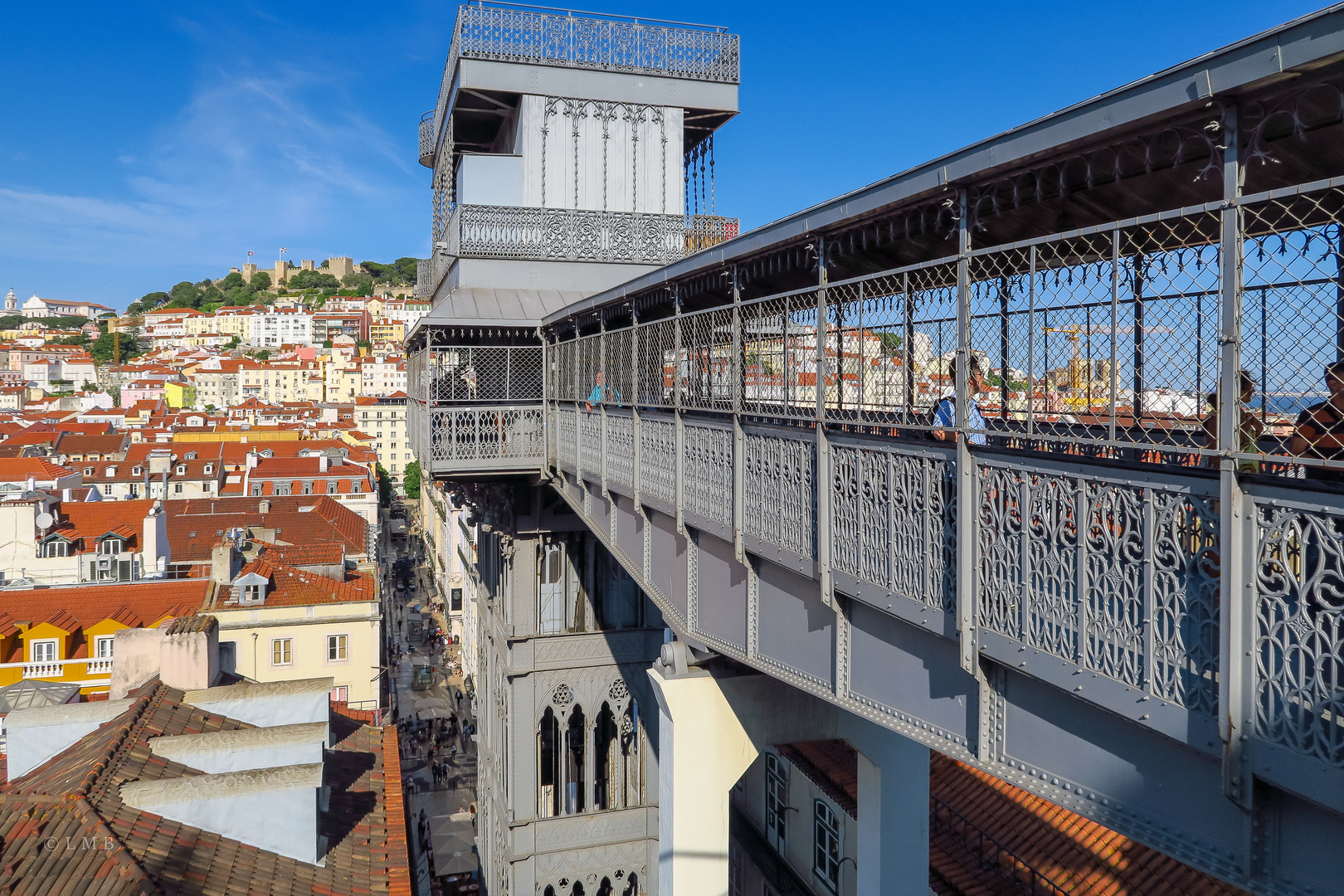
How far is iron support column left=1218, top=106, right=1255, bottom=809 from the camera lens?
2.67 metres

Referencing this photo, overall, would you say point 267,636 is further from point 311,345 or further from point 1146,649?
point 311,345

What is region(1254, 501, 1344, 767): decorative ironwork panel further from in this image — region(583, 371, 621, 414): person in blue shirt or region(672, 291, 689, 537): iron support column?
region(583, 371, 621, 414): person in blue shirt

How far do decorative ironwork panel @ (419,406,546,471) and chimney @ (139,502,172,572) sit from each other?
25.5m

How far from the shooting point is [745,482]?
6129 mm

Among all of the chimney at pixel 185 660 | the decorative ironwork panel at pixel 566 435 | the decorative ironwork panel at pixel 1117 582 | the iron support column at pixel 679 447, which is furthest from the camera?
the chimney at pixel 185 660

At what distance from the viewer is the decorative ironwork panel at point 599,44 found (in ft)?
45.3

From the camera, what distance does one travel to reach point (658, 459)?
770cm

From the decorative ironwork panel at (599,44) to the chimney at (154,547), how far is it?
987 inches

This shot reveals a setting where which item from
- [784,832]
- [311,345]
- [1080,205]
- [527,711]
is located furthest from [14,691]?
[311,345]

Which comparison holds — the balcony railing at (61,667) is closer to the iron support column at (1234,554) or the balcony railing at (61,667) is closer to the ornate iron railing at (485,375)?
the ornate iron railing at (485,375)

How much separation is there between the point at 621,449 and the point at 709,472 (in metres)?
2.10

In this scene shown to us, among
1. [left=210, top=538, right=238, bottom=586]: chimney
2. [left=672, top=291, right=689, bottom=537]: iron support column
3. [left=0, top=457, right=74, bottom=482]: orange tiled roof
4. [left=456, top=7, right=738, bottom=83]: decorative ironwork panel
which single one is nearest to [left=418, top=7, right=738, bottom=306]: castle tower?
[left=456, top=7, right=738, bottom=83]: decorative ironwork panel

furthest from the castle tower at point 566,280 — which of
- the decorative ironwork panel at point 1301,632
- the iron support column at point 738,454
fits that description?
the decorative ironwork panel at point 1301,632

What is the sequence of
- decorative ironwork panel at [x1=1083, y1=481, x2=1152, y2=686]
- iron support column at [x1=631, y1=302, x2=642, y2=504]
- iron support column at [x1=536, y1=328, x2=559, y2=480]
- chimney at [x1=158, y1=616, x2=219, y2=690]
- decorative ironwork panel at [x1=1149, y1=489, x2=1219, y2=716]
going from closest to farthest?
decorative ironwork panel at [x1=1149, y1=489, x2=1219, y2=716]
decorative ironwork panel at [x1=1083, y1=481, x2=1152, y2=686]
iron support column at [x1=631, y1=302, x2=642, y2=504]
iron support column at [x1=536, y1=328, x2=559, y2=480]
chimney at [x1=158, y1=616, x2=219, y2=690]
